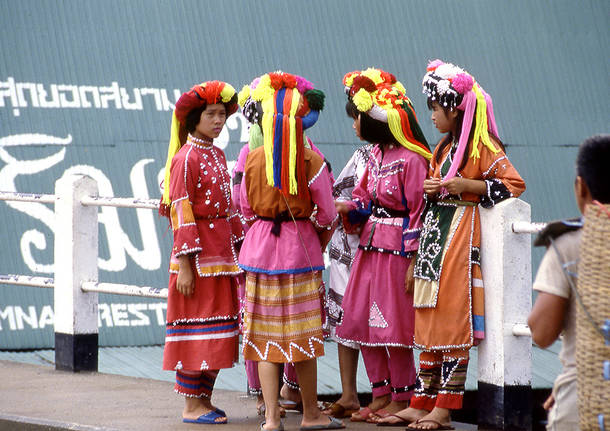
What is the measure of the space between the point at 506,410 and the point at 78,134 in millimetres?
4547

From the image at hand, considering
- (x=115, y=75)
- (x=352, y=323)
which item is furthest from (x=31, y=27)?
(x=352, y=323)

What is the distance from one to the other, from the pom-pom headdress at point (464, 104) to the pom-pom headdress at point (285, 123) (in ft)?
2.00

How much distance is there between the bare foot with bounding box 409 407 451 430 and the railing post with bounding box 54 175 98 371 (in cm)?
280

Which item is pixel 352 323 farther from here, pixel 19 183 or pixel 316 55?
pixel 316 55

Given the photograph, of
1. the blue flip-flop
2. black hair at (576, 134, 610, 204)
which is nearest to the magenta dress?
the blue flip-flop

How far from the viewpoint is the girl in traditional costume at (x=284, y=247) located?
18.5 feet

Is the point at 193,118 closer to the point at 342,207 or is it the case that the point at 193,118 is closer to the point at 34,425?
the point at 342,207

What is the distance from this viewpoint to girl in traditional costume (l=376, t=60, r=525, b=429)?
567 cm

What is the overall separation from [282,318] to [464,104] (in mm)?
1372

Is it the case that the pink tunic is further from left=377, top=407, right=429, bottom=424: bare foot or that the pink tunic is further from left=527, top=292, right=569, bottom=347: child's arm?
left=527, top=292, right=569, bottom=347: child's arm

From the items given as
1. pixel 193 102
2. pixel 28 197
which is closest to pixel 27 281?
pixel 28 197

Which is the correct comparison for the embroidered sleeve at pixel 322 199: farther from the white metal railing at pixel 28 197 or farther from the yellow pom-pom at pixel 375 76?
the white metal railing at pixel 28 197

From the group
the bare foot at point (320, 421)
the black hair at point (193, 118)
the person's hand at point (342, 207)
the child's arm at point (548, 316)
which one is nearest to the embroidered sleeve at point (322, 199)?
the person's hand at point (342, 207)

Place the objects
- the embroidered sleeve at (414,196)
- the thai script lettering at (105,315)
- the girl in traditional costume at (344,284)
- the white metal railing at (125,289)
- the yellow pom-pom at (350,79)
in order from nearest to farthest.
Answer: the embroidered sleeve at (414,196) → the yellow pom-pom at (350,79) → the girl in traditional costume at (344,284) → the white metal railing at (125,289) → the thai script lettering at (105,315)
